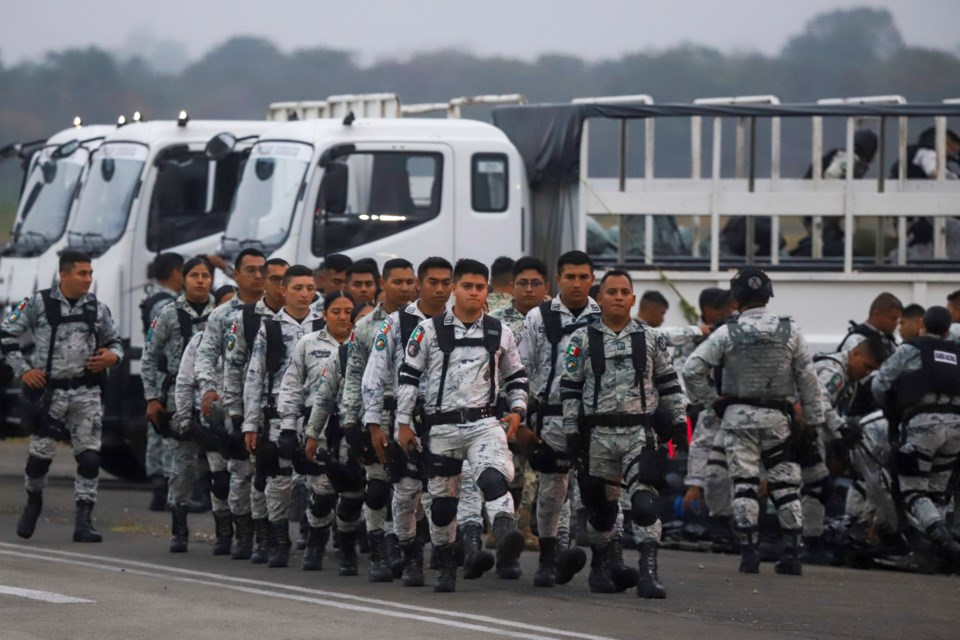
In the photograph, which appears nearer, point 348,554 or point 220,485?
point 348,554

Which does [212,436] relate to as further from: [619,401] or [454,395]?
[619,401]

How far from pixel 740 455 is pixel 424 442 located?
8.30 ft

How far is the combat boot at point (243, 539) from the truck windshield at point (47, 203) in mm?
6869

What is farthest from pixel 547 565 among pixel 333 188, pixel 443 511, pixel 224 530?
pixel 333 188

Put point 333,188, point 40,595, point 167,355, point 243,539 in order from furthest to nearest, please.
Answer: point 333,188 → point 167,355 → point 243,539 → point 40,595

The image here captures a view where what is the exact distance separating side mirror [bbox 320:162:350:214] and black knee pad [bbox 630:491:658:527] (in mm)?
7069

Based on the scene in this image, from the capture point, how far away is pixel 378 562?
12.4 m

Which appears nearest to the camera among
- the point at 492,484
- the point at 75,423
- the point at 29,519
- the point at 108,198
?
the point at 492,484

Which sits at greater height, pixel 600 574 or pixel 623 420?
pixel 623 420

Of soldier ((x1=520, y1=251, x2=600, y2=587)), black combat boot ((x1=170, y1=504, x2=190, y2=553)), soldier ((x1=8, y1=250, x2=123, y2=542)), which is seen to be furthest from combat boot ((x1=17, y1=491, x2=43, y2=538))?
soldier ((x1=520, y1=251, x2=600, y2=587))

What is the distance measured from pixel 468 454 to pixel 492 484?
0.37 meters

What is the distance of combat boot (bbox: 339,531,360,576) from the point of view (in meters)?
12.6

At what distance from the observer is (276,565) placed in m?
13.1

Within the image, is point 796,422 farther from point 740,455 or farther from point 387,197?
point 387,197
